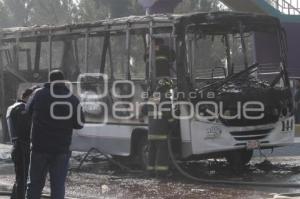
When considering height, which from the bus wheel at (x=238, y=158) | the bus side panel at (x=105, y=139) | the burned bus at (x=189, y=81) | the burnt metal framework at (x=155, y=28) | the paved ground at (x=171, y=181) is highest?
the burnt metal framework at (x=155, y=28)

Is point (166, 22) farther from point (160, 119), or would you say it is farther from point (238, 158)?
point (238, 158)

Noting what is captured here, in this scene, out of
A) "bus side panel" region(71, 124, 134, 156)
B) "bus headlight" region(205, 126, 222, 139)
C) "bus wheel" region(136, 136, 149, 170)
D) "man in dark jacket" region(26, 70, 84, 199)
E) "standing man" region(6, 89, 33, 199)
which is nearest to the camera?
"man in dark jacket" region(26, 70, 84, 199)

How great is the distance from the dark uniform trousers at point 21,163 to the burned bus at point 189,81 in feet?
10.1

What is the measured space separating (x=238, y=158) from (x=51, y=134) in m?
5.61

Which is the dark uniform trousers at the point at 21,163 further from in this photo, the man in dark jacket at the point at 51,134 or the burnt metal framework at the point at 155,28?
the burnt metal framework at the point at 155,28

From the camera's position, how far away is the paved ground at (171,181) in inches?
375

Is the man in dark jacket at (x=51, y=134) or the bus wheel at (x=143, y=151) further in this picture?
the bus wheel at (x=143, y=151)

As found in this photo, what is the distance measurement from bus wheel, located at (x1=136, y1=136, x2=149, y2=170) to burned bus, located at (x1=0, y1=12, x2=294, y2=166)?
19mm

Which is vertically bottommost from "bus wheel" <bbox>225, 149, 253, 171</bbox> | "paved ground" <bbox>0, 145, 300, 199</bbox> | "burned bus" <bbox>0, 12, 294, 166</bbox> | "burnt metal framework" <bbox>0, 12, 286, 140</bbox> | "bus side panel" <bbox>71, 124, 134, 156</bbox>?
"paved ground" <bbox>0, 145, 300, 199</bbox>

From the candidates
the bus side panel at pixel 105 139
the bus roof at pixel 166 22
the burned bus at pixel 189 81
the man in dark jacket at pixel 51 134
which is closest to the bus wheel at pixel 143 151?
the burned bus at pixel 189 81

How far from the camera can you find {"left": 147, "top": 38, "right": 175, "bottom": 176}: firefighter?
35.9 feet

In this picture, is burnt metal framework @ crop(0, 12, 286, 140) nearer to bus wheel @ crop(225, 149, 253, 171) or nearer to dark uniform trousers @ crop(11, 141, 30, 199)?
bus wheel @ crop(225, 149, 253, 171)

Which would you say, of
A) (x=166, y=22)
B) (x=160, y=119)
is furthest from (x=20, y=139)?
(x=166, y=22)

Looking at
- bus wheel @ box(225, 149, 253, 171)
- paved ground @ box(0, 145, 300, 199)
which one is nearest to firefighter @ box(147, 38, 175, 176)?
paved ground @ box(0, 145, 300, 199)
